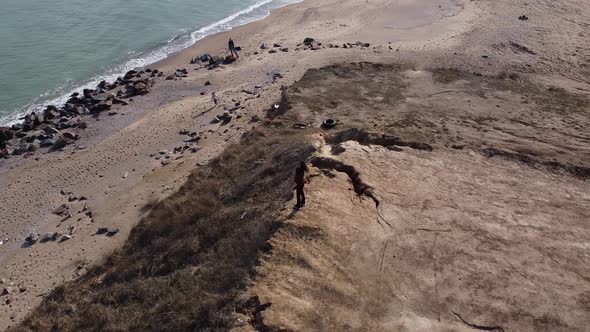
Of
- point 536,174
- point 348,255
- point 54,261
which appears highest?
point 348,255

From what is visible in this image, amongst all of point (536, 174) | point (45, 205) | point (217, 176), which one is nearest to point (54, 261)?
point (45, 205)

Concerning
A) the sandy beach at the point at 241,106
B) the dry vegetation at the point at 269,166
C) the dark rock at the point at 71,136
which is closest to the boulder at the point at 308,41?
the sandy beach at the point at 241,106

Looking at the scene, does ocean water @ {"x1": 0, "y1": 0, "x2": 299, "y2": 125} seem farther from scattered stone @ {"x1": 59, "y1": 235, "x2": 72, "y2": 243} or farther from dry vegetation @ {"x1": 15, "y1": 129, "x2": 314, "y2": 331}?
dry vegetation @ {"x1": 15, "y1": 129, "x2": 314, "y2": 331}

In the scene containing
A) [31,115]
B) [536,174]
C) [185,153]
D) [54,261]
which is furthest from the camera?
[31,115]

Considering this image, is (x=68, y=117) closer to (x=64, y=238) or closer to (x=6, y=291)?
(x=64, y=238)

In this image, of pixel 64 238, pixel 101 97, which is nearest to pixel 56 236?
pixel 64 238

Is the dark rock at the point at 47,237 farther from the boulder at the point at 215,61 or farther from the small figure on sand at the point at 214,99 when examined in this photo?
the boulder at the point at 215,61

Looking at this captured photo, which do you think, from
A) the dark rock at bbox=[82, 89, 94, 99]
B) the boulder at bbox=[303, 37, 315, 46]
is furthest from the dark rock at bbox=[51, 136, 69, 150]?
the boulder at bbox=[303, 37, 315, 46]

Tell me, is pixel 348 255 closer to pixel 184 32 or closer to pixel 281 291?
pixel 281 291
